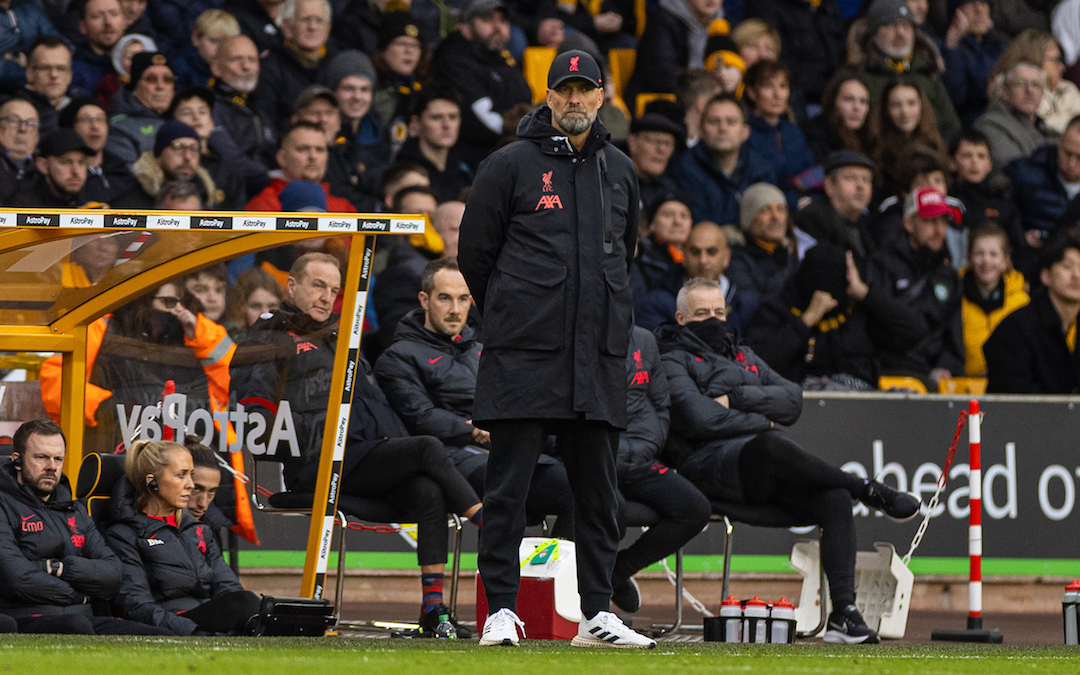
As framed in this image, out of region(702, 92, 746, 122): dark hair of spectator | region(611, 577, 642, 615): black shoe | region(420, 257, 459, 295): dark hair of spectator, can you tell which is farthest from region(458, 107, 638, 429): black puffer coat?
region(702, 92, 746, 122): dark hair of spectator

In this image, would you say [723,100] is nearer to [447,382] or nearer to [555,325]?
[447,382]

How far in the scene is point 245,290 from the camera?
8062 mm

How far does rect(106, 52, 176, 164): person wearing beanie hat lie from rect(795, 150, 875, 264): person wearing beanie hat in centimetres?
489

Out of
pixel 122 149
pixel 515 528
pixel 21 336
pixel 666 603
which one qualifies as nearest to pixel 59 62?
pixel 122 149

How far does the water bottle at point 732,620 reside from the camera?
7938 mm

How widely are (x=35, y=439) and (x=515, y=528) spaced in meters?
2.33

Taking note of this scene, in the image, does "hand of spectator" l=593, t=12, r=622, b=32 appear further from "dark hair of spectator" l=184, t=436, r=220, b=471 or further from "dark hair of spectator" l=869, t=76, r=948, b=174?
"dark hair of spectator" l=184, t=436, r=220, b=471

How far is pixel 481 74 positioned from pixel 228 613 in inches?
268

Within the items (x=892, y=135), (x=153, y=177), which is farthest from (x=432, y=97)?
(x=892, y=135)

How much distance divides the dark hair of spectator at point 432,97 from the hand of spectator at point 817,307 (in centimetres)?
306

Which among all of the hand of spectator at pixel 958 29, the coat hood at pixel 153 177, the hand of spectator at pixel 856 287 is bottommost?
the hand of spectator at pixel 856 287

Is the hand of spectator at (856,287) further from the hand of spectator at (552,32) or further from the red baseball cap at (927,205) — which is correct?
the hand of spectator at (552,32)

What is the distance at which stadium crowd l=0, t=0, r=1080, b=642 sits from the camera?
8016 mm

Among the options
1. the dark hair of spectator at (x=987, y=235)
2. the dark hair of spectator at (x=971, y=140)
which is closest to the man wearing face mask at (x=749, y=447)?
the dark hair of spectator at (x=987, y=235)
